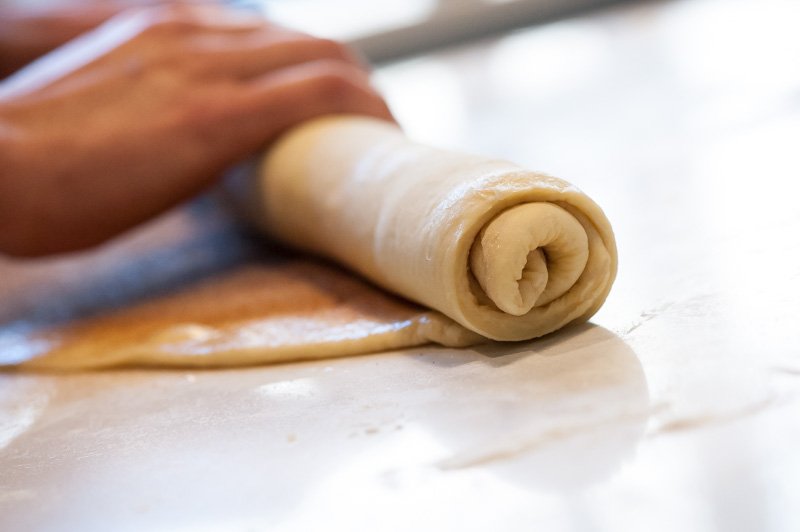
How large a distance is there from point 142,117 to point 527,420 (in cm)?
97

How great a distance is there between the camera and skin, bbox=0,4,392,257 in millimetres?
1590

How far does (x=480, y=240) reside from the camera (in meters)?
1.07

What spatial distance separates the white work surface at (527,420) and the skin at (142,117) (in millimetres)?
338

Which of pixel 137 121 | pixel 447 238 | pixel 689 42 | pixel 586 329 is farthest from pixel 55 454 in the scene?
pixel 689 42

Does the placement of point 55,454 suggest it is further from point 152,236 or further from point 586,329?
point 152,236

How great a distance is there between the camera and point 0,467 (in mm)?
1083

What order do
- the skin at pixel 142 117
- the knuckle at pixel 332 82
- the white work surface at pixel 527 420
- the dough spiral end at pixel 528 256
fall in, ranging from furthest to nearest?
the knuckle at pixel 332 82, the skin at pixel 142 117, the dough spiral end at pixel 528 256, the white work surface at pixel 527 420

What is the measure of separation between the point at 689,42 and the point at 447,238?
6.39 ft

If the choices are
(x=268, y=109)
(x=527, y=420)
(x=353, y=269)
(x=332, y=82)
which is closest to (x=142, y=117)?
(x=268, y=109)

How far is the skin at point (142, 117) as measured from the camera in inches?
62.6

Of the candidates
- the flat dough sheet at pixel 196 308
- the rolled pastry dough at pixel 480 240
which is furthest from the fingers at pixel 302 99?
the rolled pastry dough at pixel 480 240

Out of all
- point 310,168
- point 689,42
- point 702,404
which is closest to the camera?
point 702,404

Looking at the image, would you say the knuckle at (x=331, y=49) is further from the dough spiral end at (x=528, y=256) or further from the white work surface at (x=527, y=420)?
the dough spiral end at (x=528, y=256)

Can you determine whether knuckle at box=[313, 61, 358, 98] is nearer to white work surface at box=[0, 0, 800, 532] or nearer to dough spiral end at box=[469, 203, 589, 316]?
white work surface at box=[0, 0, 800, 532]
